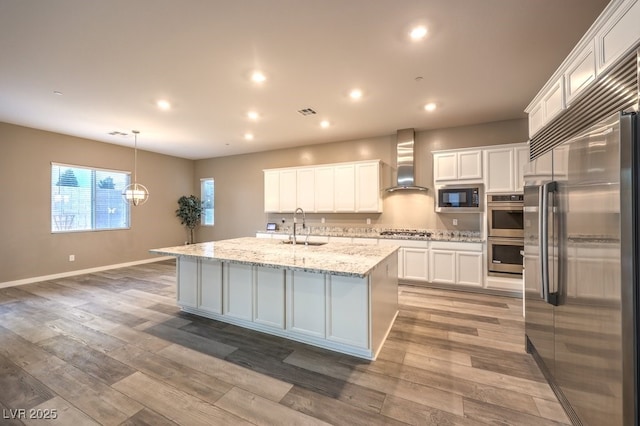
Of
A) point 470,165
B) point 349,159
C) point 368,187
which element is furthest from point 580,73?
point 349,159

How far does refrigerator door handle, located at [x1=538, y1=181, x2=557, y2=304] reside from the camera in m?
1.84

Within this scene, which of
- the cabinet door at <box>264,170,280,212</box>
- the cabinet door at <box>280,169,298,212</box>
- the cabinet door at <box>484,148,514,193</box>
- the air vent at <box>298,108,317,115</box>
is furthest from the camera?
the cabinet door at <box>264,170,280,212</box>

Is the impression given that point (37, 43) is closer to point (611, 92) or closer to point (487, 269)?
point (611, 92)

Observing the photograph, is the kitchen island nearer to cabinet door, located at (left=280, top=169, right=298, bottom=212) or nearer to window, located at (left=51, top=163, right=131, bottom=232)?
cabinet door, located at (left=280, top=169, right=298, bottom=212)

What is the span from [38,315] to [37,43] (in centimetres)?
324

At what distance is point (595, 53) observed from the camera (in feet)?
6.04

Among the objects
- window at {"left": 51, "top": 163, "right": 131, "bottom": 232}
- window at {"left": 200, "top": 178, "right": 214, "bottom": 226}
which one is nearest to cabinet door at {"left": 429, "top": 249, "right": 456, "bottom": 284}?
window at {"left": 200, "top": 178, "right": 214, "bottom": 226}

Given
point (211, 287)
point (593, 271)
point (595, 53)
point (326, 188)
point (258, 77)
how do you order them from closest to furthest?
point (593, 271), point (595, 53), point (258, 77), point (211, 287), point (326, 188)

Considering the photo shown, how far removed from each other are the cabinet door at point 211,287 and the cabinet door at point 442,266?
3403 mm

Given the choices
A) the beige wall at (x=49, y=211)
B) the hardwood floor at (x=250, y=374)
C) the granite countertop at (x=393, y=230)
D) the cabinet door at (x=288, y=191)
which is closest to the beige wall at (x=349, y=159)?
the granite countertop at (x=393, y=230)

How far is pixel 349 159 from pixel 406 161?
1257 mm

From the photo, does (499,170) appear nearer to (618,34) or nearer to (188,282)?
(618,34)

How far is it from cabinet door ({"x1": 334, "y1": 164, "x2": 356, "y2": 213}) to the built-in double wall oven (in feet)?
7.79

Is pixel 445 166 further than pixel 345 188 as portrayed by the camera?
No
